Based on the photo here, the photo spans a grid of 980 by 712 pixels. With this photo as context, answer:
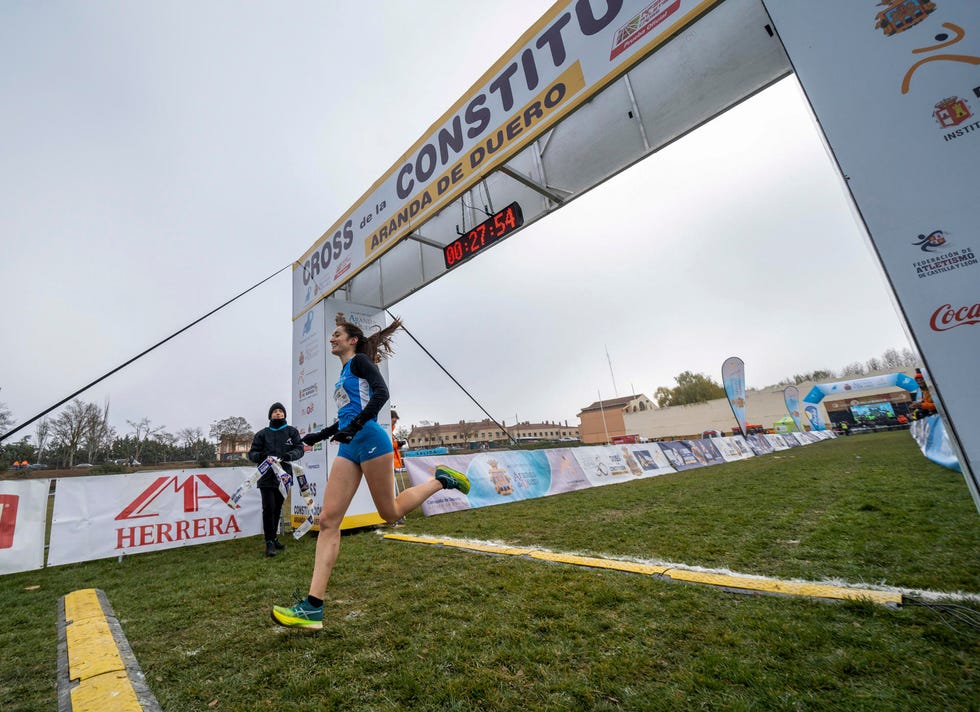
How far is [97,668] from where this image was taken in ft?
7.07

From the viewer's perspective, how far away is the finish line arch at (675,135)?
6.98ft

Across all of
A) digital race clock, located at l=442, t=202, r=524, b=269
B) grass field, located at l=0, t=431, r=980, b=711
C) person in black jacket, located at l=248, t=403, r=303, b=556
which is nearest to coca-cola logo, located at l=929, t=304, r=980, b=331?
grass field, located at l=0, t=431, r=980, b=711

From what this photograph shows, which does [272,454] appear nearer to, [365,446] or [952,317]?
[365,446]

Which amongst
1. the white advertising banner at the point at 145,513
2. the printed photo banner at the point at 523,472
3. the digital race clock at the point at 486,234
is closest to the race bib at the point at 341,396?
the digital race clock at the point at 486,234

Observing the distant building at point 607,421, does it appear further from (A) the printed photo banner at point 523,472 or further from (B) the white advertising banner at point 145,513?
(B) the white advertising banner at point 145,513

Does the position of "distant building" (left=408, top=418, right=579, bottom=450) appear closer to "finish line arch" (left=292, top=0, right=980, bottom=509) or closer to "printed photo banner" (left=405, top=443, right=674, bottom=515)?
"printed photo banner" (left=405, top=443, right=674, bottom=515)

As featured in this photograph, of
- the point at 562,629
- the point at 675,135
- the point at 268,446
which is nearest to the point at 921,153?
the point at 675,135

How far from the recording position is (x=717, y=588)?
2855 mm

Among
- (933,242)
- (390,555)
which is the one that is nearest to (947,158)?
(933,242)

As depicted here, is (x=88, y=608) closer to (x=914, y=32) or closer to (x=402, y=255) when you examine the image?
(x=402, y=255)

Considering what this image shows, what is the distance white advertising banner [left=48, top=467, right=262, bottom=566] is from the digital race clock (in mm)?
5938

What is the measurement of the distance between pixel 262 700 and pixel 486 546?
3151 millimetres

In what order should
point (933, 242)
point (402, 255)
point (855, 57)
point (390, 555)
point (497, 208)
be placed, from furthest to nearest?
point (402, 255)
point (497, 208)
point (390, 555)
point (855, 57)
point (933, 242)

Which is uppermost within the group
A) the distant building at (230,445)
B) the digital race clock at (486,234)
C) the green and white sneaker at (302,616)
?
the distant building at (230,445)
